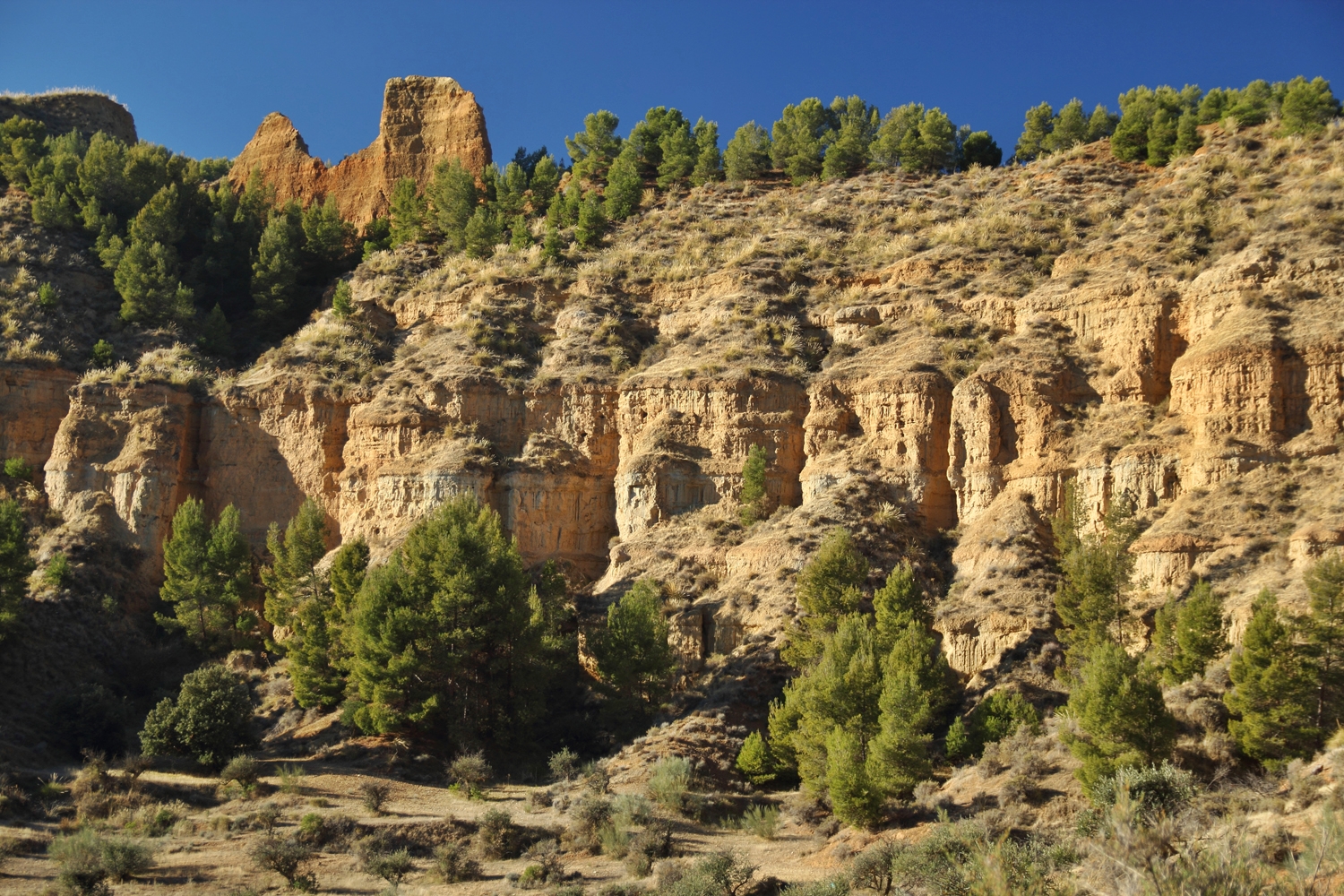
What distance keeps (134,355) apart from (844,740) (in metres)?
40.7

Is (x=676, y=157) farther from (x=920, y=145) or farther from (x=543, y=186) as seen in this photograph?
(x=920, y=145)

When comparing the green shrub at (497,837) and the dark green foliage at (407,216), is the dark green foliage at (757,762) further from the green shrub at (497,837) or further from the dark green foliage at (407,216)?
the dark green foliage at (407,216)

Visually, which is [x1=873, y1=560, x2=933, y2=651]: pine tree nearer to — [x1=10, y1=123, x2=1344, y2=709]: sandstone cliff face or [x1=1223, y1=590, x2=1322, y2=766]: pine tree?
[x1=10, y1=123, x2=1344, y2=709]: sandstone cliff face

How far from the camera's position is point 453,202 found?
63.2 meters

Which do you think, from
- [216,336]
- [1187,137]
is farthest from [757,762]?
[1187,137]

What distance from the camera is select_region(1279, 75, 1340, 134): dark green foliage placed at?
5197 cm

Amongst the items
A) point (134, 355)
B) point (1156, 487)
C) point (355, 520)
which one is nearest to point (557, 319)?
point (355, 520)

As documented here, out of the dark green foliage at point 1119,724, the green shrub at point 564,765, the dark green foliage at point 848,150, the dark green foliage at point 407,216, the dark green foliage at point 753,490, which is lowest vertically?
the green shrub at point 564,765

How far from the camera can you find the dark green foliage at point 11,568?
42031mm

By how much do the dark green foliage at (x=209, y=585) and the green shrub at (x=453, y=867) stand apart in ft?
71.3

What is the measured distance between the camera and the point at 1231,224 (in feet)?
151

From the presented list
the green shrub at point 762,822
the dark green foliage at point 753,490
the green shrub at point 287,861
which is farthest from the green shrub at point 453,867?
the dark green foliage at point 753,490

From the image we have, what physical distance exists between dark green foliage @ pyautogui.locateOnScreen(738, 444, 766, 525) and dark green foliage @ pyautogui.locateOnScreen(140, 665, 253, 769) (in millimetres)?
18836

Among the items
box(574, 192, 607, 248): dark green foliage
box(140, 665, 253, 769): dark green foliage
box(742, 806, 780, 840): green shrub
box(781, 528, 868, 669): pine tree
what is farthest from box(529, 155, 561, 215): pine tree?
box(742, 806, 780, 840): green shrub
